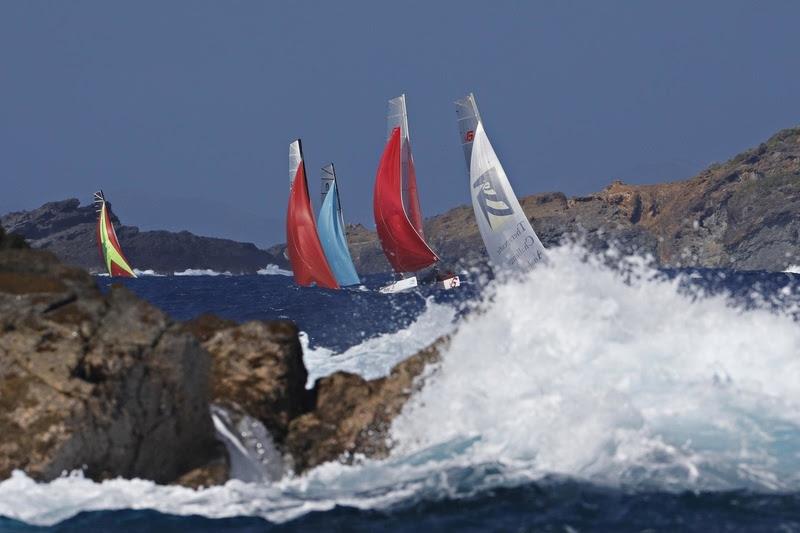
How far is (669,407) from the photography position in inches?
555

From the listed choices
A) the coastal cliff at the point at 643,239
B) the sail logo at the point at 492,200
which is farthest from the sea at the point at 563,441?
the coastal cliff at the point at 643,239

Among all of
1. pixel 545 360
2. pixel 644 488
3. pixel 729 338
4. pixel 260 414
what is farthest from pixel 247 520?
pixel 729 338

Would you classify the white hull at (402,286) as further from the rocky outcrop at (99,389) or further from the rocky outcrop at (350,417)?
the rocky outcrop at (99,389)

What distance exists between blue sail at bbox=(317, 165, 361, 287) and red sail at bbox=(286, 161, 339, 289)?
19.3 ft

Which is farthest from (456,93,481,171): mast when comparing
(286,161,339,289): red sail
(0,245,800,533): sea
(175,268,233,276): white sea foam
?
(175,268,233,276): white sea foam

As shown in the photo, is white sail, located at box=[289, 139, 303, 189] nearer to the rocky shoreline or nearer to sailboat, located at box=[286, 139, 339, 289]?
sailboat, located at box=[286, 139, 339, 289]

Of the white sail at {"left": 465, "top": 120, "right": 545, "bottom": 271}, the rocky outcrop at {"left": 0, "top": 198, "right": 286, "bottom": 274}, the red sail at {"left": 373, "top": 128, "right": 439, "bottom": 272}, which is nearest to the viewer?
the white sail at {"left": 465, "top": 120, "right": 545, "bottom": 271}

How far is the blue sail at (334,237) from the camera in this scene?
57.7m

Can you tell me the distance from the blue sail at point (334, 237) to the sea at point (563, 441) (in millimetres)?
38868

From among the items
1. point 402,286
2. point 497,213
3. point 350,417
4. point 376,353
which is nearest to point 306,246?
point 402,286

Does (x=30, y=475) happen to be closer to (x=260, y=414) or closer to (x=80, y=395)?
(x=80, y=395)

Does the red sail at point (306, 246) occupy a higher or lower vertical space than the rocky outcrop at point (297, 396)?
higher

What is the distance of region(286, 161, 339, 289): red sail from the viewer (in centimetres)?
5041

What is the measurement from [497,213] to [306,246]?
39.8ft
